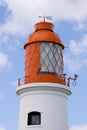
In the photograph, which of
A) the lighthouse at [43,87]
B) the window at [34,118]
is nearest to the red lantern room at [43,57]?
the lighthouse at [43,87]

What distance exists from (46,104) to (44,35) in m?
3.31

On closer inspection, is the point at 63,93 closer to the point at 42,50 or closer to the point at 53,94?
the point at 53,94

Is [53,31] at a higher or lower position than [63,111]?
higher

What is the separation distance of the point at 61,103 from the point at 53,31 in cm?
375

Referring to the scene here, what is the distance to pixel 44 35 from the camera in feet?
60.2

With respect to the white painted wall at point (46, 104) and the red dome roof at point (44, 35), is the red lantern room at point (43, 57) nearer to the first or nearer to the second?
the red dome roof at point (44, 35)

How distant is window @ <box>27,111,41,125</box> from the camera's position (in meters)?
17.5

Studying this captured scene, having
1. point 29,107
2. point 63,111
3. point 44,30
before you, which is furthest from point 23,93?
point 44,30

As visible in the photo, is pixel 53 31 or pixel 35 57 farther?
pixel 53 31

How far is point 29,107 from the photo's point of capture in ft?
57.7

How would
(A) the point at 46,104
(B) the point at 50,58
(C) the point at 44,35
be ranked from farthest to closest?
(C) the point at 44,35 < (B) the point at 50,58 < (A) the point at 46,104

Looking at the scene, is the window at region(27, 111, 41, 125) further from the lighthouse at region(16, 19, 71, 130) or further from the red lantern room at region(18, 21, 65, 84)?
the red lantern room at region(18, 21, 65, 84)

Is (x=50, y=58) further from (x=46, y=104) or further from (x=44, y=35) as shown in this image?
(x=46, y=104)

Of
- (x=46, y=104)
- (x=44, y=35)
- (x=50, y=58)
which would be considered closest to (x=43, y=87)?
(x=46, y=104)
